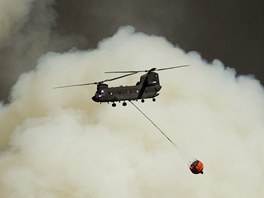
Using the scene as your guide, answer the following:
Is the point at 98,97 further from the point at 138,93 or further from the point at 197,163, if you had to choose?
the point at 197,163

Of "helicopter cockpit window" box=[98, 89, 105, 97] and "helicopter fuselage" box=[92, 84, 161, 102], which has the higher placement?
"helicopter cockpit window" box=[98, 89, 105, 97]

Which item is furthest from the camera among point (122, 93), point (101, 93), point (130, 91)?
point (130, 91)

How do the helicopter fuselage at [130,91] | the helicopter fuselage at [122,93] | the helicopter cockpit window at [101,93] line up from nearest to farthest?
the helicopter cockpit window at [101,93], the helicopter fuselage at [122,93], the helicopter fuselage at [130,91]

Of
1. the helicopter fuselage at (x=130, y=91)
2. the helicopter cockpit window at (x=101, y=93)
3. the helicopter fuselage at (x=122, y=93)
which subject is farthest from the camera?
the helicopter fuselage at (x=130, y=91)

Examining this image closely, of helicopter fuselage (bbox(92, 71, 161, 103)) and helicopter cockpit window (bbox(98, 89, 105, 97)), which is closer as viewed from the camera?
helicopter cockpit window (bbox(98, 89, 105, 97))

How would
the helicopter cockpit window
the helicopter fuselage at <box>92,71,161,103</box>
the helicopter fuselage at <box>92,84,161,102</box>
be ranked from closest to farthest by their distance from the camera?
the helicopter cockpit window < the helicopter fuselage at <box>92,84,161,102</box> < the helicopter fuselage at <box>92,71,161,103</box>

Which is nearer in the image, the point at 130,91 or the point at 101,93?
the point at 101,93

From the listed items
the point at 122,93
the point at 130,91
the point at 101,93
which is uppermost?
the point at 101,93

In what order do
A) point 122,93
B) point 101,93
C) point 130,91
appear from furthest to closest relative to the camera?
point 130,91 < point 122,93 < point 101,93

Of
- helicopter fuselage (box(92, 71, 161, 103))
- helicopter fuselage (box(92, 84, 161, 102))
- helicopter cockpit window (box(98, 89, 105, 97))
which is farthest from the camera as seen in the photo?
helicopter fuselage (box(92, 71, 161, 103))

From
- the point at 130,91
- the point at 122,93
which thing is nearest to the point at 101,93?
the point at 122,93

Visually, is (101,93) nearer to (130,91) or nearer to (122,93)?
(122,93)

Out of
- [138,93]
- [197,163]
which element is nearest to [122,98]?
[138,93]

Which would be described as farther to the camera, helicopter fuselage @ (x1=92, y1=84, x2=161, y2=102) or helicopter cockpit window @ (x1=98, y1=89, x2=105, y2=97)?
helicopter fuselage @ (x1=92, y1=84, x2=161, y2=102)
